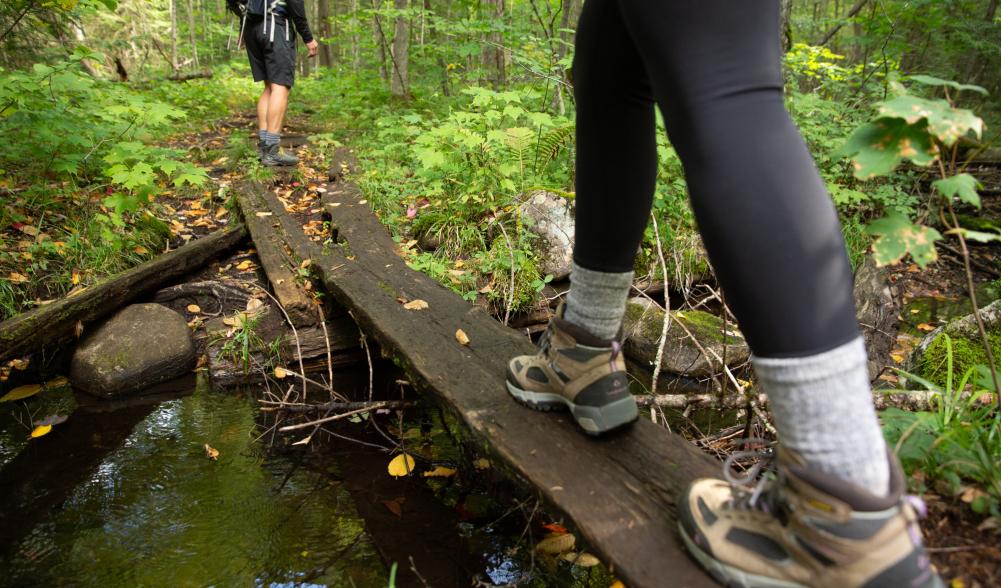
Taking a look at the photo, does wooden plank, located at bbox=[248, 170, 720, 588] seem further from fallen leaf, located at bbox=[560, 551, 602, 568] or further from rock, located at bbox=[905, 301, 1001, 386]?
rock, located at bbox=[905, 301, 1001, 386]

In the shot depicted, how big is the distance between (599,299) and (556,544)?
98 cm

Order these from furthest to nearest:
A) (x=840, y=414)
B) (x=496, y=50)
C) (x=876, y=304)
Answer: (x=496, y=50) → (x=876, y=304) → (x=840, y=414)

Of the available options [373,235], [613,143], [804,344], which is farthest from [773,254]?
[373,235]

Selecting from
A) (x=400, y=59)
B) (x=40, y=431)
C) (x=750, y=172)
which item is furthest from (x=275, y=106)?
(x=750, y=172)

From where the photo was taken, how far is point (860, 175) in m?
1.02

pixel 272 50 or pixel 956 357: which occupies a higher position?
pixel 272 50

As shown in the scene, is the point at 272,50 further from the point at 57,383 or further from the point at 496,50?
the point at 496,50

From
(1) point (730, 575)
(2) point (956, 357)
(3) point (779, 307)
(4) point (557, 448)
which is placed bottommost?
(2) point (956, 357)

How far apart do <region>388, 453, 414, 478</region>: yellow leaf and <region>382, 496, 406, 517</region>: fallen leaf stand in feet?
0.53

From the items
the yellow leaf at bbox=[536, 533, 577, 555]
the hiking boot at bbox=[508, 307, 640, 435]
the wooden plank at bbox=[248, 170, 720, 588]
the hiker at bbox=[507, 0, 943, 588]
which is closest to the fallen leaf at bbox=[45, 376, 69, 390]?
the wooden plank at bbox=[248, 170, 720, 588]

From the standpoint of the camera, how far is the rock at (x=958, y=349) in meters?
2.78

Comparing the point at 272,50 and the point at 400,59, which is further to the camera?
the point at 400,59

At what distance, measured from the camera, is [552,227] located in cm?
425

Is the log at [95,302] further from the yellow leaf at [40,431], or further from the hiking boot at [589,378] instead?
the hiking boot at [589,378]
